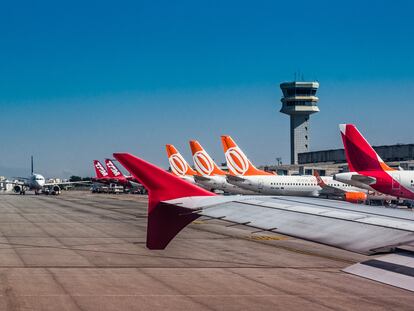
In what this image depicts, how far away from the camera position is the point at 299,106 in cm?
16500

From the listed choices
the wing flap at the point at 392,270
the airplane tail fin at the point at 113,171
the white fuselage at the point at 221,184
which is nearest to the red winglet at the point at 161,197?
the wing flap at the point at 392,270

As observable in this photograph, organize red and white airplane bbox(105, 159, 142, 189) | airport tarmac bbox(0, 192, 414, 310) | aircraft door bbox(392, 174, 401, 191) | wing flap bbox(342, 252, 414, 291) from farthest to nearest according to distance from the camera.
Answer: red and white airplane bbox(105, 159, 142, 189), aircraft door bbox(392, 174, 401, 191), airport tarmac bbox(0, 192, 414, 310), wing flap bbox(342, 252, 414, 291)

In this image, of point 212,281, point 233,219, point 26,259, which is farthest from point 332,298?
point 26,259

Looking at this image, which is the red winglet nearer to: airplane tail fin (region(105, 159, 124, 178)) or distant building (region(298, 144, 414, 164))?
distant building (region(298, 144, 414, 164))

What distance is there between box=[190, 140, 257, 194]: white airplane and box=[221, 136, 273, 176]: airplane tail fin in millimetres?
4015

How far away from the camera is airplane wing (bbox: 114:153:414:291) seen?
316 inches

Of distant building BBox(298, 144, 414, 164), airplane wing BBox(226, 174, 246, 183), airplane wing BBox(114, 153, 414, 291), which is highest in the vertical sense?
distant building BBox(298, 144, 414, 164)

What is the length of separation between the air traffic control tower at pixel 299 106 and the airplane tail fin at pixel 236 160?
300 feet

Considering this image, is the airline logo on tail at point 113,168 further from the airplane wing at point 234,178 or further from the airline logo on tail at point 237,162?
the airplane wing at point 234,178

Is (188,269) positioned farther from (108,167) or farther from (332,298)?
(108,167)

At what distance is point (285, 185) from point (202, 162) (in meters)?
13.2

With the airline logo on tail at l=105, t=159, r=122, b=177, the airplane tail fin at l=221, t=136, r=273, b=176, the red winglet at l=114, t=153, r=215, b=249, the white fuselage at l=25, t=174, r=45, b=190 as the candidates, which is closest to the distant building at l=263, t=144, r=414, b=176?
the airplane tail fin at l=221, t=136, r=273, b=176

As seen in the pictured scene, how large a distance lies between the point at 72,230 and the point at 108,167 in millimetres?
96245

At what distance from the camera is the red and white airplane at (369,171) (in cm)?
4756
